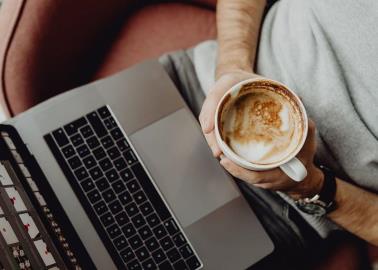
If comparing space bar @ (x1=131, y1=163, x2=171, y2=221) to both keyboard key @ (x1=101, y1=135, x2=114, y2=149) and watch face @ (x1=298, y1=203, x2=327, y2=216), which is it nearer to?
keyboard key @ (x1=101, y1=135, x2=114, y2=149)

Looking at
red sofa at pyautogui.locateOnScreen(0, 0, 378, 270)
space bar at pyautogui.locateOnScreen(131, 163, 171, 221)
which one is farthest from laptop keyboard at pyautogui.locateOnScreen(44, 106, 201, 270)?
red sofa at pyautogui.locateOnScreen(0, 0, 378, 270)

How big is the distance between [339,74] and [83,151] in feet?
1.75

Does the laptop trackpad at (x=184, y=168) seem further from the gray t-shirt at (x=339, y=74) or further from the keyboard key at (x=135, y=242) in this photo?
the gray t-shirt at (x=339, y=74)

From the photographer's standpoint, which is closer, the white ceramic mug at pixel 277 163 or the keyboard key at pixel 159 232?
the white ceramic mug at pixel 277 163

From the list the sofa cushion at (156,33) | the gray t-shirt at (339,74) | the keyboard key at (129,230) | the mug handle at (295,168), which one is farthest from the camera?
the sofa cushion at (156,33)

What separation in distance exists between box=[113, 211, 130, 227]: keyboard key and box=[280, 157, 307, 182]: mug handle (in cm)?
38

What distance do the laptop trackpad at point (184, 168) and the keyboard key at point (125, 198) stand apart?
0.06 meters

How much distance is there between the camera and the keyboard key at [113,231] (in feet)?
3.01

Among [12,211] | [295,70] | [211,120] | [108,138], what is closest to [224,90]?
[211,120]

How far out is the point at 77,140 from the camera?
A: 95cm

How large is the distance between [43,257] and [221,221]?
A: 0.36m

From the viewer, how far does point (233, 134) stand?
2.43ft

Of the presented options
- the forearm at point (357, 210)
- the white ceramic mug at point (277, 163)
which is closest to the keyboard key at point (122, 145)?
the white ceramic mug at point (277, 163)

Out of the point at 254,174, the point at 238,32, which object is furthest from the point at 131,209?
→ the point at 238,32
